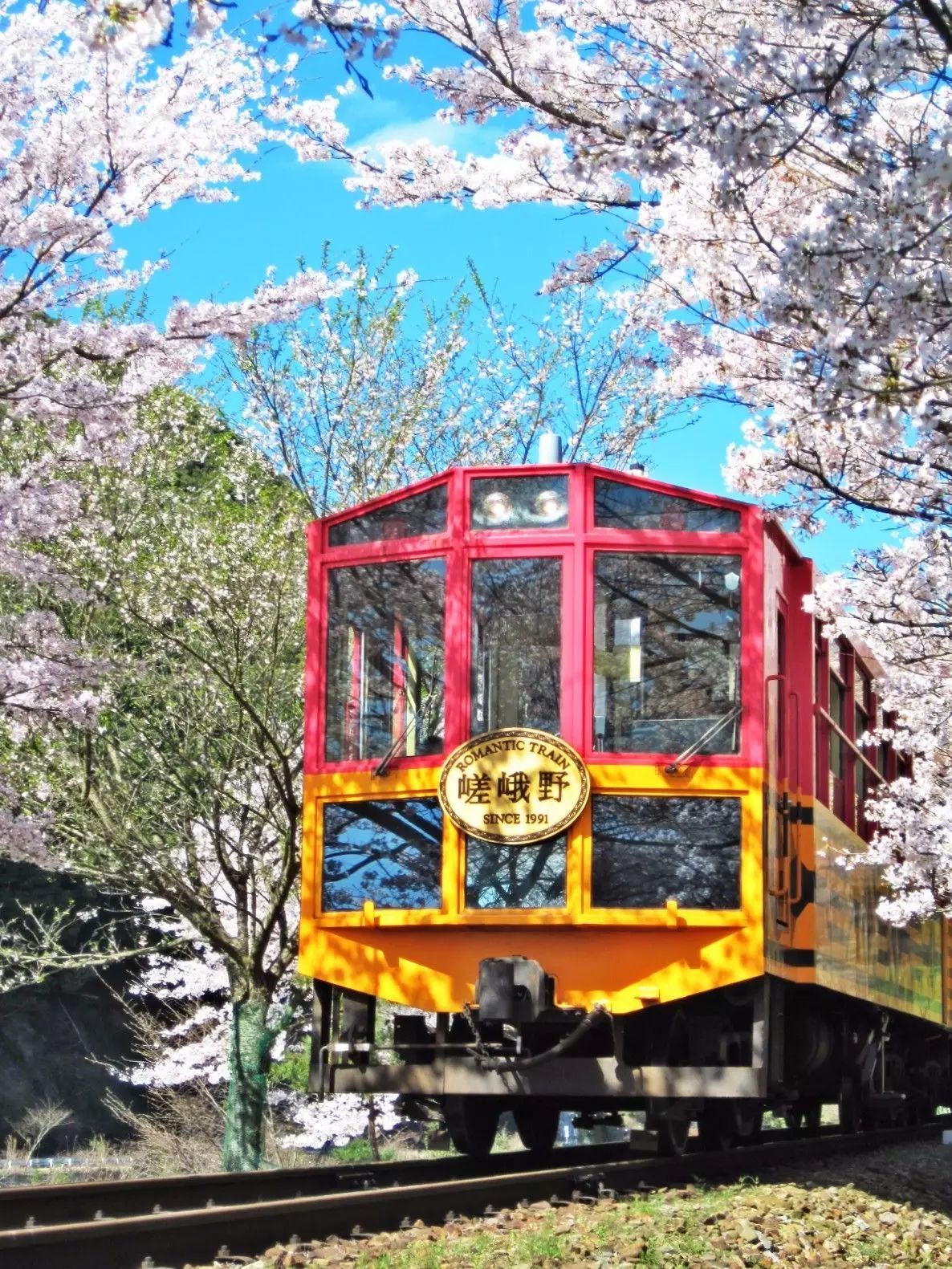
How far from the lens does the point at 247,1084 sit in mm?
13078

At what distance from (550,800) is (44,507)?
141 inches

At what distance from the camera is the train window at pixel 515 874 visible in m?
8.05

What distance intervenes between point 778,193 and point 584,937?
3.46 meters

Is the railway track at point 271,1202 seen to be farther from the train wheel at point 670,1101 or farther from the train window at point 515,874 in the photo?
the train window at point 515,874

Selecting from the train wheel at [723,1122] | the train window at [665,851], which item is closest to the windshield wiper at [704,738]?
the train window at [665,851]

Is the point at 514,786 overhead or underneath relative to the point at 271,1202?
overhead

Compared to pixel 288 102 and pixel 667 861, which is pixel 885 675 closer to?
pixel 667 861

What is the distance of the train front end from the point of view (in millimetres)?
7973

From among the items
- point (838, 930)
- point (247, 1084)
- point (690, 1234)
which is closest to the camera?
point (690, 1234)

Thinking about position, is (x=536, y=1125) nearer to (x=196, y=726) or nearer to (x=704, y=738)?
(x=704, y=738)

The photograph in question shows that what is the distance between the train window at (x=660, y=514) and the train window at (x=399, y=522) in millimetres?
808

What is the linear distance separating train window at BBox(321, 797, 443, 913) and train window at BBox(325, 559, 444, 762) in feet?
0.90

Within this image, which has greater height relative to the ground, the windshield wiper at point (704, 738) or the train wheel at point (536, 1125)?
the windshield wiper at point (704, 738)

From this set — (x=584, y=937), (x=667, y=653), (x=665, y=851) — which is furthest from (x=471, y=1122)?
(x=667, y=653)
